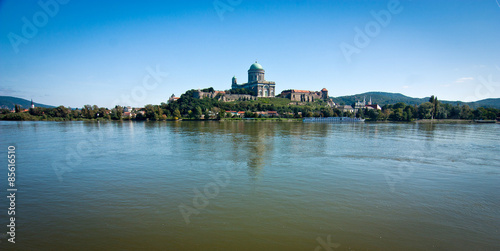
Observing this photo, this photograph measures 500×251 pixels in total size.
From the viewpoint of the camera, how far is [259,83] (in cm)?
12350

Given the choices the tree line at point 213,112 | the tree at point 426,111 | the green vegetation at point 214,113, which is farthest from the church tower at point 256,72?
the tree at point 426,111

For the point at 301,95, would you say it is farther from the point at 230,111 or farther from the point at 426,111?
the point at 426,111

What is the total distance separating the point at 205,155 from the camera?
15.7 meters

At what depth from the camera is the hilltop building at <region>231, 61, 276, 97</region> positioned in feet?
405

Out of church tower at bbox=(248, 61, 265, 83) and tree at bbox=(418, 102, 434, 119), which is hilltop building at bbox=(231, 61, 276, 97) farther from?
tree at bbox=(418, 102, 434, 119)

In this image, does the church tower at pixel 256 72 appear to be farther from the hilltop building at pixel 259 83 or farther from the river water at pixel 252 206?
the river water at pixel 252 206

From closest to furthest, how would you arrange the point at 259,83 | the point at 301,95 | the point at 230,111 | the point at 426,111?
the point at 426,111 < the point at 230,111 < the point at 259,83 < the point at 301,95

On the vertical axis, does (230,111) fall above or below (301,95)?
below

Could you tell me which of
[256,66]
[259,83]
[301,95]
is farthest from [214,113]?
[301,95]

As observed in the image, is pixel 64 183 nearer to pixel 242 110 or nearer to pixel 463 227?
pixel 463 227

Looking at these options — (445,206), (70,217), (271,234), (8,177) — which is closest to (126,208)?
(70,217)

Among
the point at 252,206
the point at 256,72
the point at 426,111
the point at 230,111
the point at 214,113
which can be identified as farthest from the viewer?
the point at 256,72

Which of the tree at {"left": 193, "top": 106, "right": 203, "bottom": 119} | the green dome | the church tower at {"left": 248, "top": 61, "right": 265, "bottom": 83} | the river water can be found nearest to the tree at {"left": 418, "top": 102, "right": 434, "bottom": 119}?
the tree at {"left": 193, "top": 106, "right": 203, "bottom": 119}

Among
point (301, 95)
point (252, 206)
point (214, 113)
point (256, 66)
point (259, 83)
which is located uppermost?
point (256, 66)
